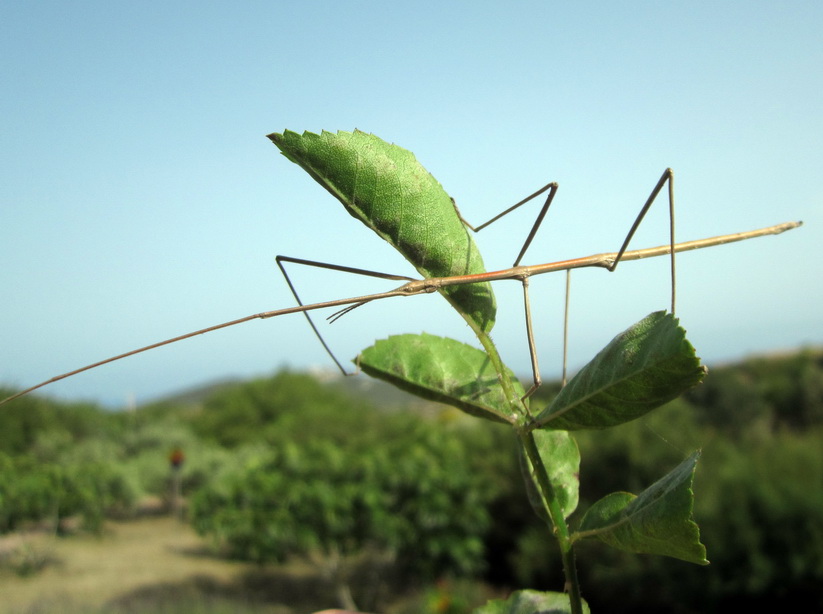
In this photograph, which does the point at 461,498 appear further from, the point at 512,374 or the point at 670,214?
the point at 512,374

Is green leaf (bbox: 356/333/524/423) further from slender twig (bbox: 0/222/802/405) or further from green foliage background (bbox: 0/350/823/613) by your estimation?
green foliage background (bbox: 0/350/823/613)

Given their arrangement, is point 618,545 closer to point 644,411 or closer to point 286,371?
point 644,411

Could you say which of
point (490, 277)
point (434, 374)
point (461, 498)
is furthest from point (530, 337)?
point (461, 498)

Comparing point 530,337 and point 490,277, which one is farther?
point 530,337

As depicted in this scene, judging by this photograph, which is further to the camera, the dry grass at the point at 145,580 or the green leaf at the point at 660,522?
the dry grass at the point at 145,580

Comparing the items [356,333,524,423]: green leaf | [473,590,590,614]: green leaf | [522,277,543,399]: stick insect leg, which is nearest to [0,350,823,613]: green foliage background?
[522,277,543,399]: stick insect leg

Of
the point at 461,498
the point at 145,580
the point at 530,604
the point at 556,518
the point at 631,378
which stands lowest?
the point at 145,580

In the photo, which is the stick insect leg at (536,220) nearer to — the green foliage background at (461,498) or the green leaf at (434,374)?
the green leaf at (434,374)

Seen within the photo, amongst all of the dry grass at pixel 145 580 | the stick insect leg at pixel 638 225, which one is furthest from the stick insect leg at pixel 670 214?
the dry grass at pixel 145 580
